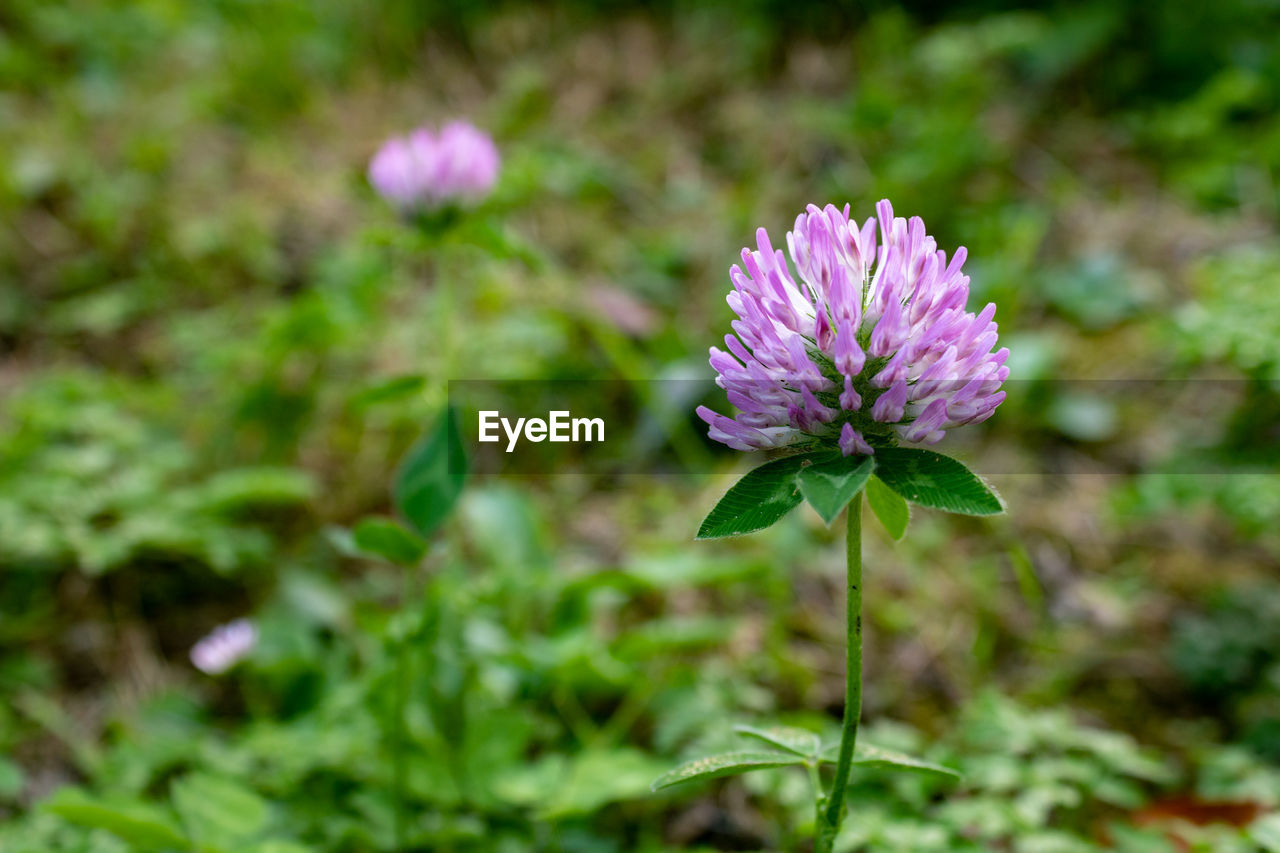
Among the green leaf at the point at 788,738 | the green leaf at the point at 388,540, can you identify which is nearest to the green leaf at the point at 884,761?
the green leaf at the point at 788,738

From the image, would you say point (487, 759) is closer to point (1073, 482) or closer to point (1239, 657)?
point (1239, 657)

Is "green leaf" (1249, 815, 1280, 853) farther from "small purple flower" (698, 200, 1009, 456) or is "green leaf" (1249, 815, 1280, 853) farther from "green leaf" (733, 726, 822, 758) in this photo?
"small purple flower" (698, 200, 1009, 456)

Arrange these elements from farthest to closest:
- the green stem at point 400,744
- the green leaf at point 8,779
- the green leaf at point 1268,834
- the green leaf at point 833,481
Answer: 1. the green leaf at point 8,779
2. the green stem at point 400,744
3. the green leaf at point 1268,834
4. the green leaf at point 833,481

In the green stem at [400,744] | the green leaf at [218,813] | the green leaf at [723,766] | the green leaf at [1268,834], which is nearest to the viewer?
the green leaf at [723,766]

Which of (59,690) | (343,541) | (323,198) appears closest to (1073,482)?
(343,541)

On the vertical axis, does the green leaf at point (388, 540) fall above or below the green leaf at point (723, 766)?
above

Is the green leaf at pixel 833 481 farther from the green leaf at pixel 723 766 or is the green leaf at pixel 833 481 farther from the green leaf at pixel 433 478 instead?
the green leaf at pixel 433 478
